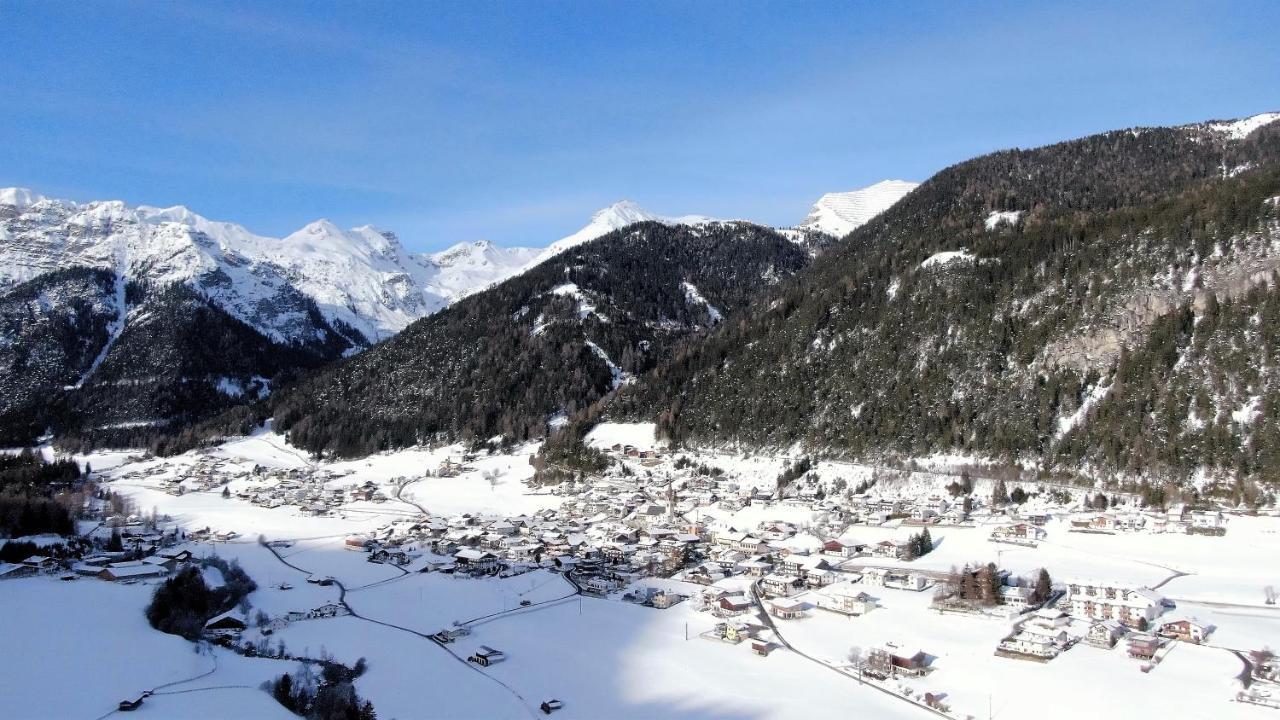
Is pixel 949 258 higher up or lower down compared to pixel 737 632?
higher up

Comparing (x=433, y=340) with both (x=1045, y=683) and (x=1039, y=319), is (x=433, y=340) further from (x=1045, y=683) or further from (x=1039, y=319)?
(x=1045, y=683)

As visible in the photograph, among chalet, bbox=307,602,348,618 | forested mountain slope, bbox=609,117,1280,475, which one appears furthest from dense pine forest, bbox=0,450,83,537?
forested mountain slope, bbox=609,117,1280,475

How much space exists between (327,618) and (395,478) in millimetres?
61788

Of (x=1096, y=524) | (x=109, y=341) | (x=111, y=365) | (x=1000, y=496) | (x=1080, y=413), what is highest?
(x=109, y=341)

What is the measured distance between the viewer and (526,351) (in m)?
141

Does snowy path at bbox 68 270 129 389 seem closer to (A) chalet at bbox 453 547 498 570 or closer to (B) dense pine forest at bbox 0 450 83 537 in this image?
(B) dense pine forest at bbox 0 450 83 537

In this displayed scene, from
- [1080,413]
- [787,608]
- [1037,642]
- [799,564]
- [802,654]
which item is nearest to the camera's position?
[1037,642]

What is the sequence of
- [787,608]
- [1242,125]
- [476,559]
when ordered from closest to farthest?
[787,608], [476,559], [1242,125]

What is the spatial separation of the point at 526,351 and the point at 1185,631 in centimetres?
11046

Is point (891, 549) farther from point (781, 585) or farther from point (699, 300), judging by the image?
point (699, 300)

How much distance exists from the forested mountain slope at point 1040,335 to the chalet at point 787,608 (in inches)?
1364

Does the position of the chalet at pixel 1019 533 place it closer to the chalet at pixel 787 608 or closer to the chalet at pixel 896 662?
the chalet at pixel 787 608

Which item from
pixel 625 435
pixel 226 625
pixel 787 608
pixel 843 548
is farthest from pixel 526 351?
pixel 787 608

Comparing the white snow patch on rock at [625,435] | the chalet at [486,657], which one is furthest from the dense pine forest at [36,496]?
the white snow patch on rock at [625,435]
